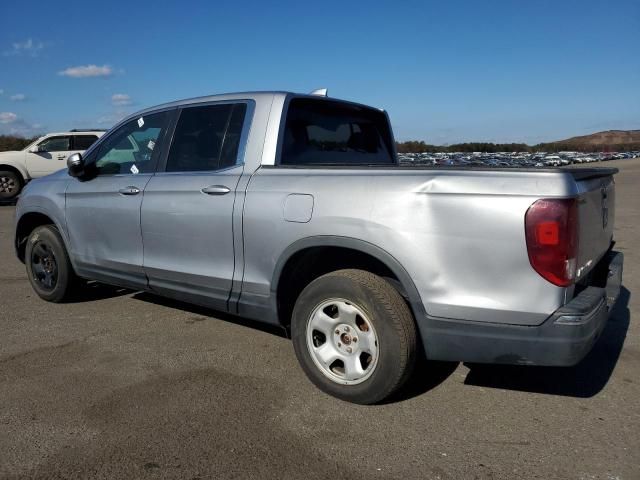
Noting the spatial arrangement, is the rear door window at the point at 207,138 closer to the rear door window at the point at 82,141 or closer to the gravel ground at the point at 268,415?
the gravel ground at the point at 268,415

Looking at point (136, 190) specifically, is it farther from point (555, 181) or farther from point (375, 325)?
point (555, 181)

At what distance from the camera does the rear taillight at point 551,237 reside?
2703 millimetres

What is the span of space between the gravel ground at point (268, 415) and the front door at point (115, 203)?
0.57 meters

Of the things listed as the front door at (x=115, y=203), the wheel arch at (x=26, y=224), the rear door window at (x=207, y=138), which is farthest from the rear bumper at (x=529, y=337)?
the wheel arch at (x=26, y=224)

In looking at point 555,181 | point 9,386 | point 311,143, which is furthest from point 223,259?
point 555,181

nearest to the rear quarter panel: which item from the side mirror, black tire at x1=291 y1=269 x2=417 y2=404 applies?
black tire at x1=291 y1=269 x2=417 y2=404

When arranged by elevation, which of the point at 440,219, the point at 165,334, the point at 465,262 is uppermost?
the point at 440,219

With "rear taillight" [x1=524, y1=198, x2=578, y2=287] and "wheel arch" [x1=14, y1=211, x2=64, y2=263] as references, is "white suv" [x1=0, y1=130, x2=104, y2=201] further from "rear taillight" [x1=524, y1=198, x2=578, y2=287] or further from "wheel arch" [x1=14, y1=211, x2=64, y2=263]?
"rear taillight" [x1=524, y1=198, x2=578, y2=287]

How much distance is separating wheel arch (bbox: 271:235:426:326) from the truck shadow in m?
0.99

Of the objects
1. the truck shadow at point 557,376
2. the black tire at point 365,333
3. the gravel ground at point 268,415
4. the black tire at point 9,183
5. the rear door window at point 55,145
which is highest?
the rear door window at point 55,145

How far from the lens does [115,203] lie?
4648mm

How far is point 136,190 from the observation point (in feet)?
14.7

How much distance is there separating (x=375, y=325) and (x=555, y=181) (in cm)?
118

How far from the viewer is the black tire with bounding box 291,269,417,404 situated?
3102 mm
